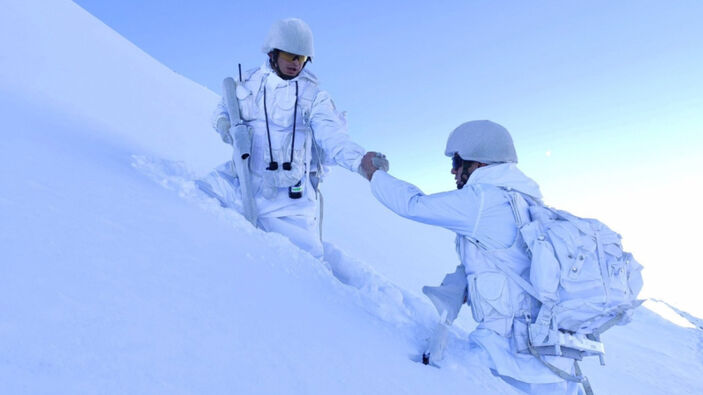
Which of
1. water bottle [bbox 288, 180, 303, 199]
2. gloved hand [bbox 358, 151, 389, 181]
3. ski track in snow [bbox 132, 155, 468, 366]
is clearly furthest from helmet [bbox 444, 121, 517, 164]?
water bottle [bbox 288, 180, 303, 199]

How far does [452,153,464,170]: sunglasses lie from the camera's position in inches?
105

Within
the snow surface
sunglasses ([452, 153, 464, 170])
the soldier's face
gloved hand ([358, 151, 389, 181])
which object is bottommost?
the snow surface

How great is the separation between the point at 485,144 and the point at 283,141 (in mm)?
1771

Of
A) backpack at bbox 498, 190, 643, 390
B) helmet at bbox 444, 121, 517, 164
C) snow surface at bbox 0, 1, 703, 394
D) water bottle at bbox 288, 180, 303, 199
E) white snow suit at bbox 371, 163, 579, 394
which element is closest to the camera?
snow surface at bbox 0, 1, 703, 394

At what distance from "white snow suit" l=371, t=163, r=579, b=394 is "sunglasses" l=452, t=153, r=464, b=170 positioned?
244 mm

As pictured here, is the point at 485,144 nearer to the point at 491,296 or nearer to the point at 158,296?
the point at 491,296

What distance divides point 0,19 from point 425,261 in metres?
7.86

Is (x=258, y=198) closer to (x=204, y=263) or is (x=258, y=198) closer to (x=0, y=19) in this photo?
(x=204, y=263)

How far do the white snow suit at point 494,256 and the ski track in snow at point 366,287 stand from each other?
194 millimetres

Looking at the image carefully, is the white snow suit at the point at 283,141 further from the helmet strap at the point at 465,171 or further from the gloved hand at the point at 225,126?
the helmet strap at the point at 465,171

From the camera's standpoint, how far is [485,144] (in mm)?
2512

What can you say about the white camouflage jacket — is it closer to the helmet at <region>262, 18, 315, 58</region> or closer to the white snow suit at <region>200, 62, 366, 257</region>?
the white snow suit at <region>200, 62, 366, 257</region>

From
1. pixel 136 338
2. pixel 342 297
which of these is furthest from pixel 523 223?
pixel 136 338

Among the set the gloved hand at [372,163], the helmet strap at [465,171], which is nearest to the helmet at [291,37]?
the gloved hand at [372,163]
